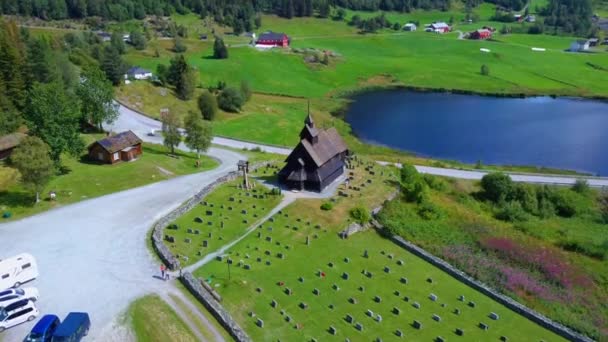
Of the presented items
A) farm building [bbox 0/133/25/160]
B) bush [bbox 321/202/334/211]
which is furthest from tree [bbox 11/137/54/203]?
bush [bbox 321/202/334/211]

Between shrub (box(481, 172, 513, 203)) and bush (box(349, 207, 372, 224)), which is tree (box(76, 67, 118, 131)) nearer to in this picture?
bush (box(349, 207, 372, 224))

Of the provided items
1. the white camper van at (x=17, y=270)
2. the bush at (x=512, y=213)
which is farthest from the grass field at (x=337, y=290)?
the bush at (x=512, y=213)

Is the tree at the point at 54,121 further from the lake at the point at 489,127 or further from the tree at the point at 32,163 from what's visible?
the lake at the point at 489,127

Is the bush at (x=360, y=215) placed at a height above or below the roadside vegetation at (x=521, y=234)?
above

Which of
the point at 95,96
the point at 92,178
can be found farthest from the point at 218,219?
A: the point at 95,96

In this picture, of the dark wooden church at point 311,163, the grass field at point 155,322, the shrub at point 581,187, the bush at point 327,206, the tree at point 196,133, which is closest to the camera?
the grass field at point 155,322

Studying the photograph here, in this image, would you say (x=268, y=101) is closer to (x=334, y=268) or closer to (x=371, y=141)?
(x=371, y=141)
